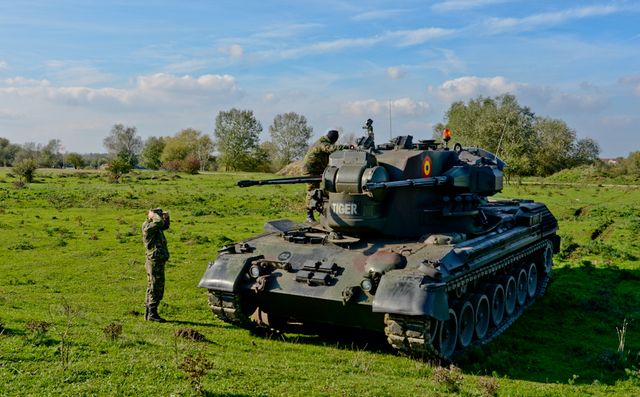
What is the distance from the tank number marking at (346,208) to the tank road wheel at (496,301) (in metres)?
3.18

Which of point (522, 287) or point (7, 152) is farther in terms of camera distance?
point (7, 152)

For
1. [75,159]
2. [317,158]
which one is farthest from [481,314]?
[75,159]

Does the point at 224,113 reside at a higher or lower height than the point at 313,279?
higher

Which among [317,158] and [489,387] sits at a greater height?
[317,158]

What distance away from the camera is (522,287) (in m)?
14.6

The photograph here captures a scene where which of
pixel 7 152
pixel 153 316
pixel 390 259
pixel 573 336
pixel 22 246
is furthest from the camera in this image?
pixel 7 152

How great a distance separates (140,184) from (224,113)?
120ft

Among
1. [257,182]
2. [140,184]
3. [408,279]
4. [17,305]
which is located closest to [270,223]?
[257,182]

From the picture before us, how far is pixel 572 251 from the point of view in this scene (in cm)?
2138

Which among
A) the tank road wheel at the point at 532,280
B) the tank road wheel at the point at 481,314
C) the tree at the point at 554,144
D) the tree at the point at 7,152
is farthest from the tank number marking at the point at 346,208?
the tree at the point at 7,152

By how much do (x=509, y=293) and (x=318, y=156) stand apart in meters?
4.88

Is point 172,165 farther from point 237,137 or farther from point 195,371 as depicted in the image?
point 195,371

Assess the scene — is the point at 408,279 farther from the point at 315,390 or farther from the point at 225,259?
the point at 225,259

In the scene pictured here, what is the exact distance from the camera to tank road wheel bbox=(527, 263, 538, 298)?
50.0ft
